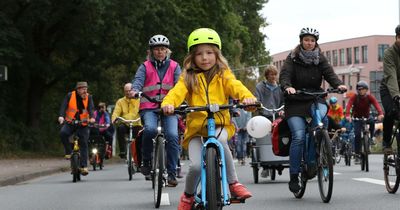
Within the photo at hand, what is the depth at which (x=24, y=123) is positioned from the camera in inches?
1373

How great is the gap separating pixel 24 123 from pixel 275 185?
911 inches

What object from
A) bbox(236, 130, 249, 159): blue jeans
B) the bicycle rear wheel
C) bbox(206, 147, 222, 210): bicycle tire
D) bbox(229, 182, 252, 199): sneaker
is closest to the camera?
bbox(206, 147, 222, 210): bicycle tire

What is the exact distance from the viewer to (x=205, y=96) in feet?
24.8

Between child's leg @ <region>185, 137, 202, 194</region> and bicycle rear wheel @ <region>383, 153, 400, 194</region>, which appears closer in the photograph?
child's leg @ <region>185, 137, 202, 194</region>

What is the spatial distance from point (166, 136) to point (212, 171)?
13.3ft

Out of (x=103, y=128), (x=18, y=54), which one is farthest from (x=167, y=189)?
(x=18, y=54)

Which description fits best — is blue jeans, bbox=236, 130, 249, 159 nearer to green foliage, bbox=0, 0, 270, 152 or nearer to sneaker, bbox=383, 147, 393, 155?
green foliage, bbox=0, 0, 270, 152

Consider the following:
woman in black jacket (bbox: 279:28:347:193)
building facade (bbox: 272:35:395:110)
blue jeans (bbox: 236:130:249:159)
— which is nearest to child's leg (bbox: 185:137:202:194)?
woman in black jacket (bbox: 279:28:347:193)

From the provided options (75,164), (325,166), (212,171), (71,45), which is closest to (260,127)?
(325,166)

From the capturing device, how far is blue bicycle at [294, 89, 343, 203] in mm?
9602

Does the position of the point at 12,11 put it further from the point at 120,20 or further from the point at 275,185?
the point at 275,185

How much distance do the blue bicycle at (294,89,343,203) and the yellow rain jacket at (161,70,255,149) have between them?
227 centimetres

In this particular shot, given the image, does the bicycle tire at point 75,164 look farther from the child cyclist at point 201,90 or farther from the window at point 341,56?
the window at point 341,56

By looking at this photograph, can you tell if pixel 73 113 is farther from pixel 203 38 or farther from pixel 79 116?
pixel 203 38
